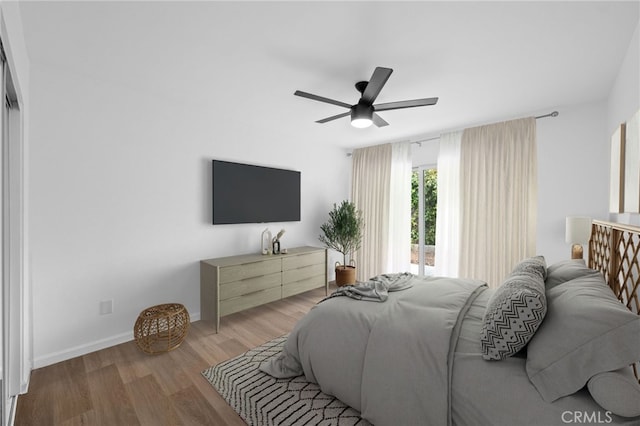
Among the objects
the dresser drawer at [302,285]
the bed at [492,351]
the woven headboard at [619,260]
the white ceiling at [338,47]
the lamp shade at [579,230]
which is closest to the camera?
the bed at [492,351]

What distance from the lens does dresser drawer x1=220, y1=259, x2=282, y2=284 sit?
3010mm

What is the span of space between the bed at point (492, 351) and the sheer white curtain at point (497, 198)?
140cm

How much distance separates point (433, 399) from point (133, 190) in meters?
2.95

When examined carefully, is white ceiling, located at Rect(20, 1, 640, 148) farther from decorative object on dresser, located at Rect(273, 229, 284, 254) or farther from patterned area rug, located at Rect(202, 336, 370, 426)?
patterned area rug, located at Rect(202, 336, 370, 426)

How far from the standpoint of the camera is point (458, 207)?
153 inches

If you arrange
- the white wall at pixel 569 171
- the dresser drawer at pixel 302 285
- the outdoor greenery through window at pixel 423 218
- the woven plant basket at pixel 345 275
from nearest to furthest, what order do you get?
the white wall at pixel 569 171, the dresser drawer at pixel 302 285, the outdoor greenery through window at pixel 423 218, the woven plant basket at pixel 345 275

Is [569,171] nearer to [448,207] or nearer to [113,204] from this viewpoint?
[448,207]

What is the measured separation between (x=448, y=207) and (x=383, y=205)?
1013mm

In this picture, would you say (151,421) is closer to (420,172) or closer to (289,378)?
(289,378)

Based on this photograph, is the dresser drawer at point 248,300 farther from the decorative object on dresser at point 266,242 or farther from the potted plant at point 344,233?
the potted plant at point 344,233

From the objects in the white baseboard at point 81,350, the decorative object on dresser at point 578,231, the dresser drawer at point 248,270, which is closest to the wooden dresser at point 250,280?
the dresser drawer at point 248,270

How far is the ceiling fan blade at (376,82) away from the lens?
1.86 meters

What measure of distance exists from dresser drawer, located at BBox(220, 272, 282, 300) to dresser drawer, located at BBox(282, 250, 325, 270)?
17cm

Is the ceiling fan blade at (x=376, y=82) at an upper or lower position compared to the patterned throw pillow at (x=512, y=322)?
upper
